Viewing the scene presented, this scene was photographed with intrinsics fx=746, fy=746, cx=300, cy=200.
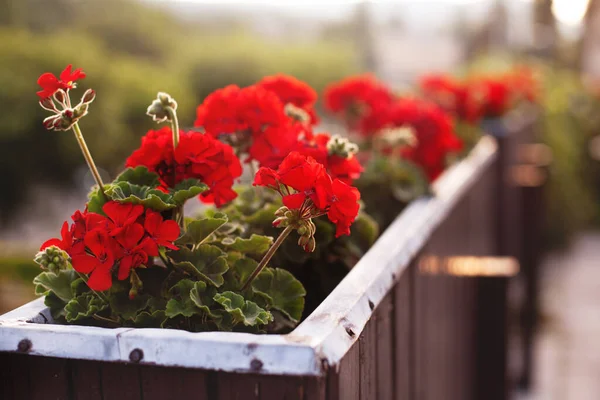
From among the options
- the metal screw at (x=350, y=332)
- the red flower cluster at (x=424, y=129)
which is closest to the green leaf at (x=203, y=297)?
the metal screw at (x=350, y=332)

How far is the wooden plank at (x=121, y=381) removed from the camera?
1.07m

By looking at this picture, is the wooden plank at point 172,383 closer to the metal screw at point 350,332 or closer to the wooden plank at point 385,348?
the metal screw at point 350,332

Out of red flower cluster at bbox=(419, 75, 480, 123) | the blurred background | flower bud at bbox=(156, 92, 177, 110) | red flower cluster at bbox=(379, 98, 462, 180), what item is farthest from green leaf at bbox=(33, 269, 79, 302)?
the blurred background

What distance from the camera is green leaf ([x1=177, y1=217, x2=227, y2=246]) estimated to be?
1246 millimetres

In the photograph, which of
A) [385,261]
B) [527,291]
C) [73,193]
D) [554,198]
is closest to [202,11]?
[73,193]

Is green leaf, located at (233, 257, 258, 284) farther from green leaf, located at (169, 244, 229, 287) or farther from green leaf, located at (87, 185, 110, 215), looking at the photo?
green leaf, located at (87, 185, 110, 215)

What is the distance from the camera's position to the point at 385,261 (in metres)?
1.53

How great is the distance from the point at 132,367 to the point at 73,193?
10.1 metres

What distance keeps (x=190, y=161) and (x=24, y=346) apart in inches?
17.2

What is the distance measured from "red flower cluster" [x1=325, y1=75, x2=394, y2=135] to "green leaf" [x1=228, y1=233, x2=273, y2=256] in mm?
1686

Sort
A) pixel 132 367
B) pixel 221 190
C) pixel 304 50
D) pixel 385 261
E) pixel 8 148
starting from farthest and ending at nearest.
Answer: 1. pixel 304 50
2. pixel 8 148
3. pixel 385 261
4. pixel 221 190
5. pixel 132 367

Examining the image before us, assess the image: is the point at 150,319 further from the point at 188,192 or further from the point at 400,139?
the point at 400,139

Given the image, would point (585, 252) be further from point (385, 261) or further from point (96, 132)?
point (385, 261)

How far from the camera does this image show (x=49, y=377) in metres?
1.12
